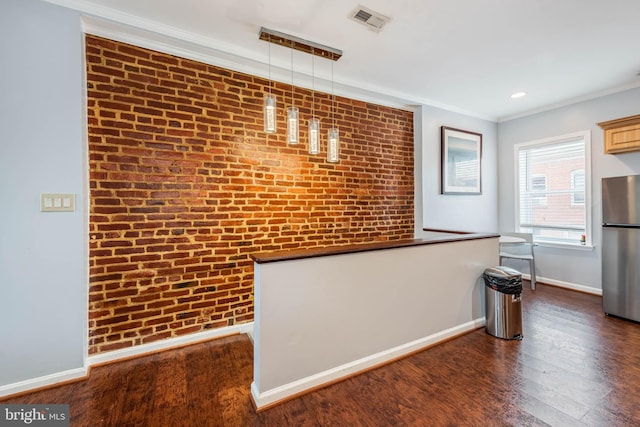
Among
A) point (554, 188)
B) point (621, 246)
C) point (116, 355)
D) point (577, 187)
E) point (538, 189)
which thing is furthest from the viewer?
point (538, 189)

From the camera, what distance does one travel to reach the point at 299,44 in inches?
94.0

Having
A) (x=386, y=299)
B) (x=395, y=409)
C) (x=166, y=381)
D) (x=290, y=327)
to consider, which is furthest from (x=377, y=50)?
(x=166, y=381)

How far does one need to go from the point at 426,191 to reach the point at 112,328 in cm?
361

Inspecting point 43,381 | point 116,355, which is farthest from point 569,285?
point 43,381

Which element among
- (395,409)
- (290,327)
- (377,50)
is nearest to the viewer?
(395,409)

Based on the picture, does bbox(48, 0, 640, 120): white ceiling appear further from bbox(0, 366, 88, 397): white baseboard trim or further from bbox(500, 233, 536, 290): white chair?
bbox(0, 366, 88, 397): white baseboard trim

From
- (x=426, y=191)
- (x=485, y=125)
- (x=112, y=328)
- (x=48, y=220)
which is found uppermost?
(x=485, y=125)

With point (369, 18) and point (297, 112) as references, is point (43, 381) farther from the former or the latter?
point (369, 18)

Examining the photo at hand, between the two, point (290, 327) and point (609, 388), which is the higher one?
point (290, 327)

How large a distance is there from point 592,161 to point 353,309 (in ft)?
12.8

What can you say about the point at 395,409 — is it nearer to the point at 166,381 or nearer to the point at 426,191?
the point at 166,381

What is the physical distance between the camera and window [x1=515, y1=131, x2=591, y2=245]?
12.3 ft

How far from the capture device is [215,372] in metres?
2.05

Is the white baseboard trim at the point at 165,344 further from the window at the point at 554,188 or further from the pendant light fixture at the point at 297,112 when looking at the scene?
the window at the point at 554,188
